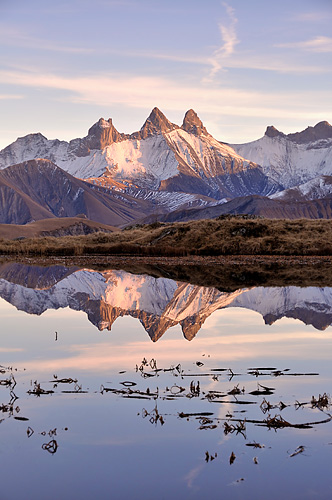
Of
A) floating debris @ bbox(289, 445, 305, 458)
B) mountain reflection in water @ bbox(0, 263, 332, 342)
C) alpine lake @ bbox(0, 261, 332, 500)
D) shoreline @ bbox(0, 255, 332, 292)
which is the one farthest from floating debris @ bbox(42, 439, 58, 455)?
shoreline @ bbox(0, 255, 332, 292)

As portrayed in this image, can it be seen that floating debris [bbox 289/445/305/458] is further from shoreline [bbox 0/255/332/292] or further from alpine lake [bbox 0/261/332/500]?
shoreline [bbox 0/255/332/292]

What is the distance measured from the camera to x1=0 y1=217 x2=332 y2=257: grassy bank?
2815 inches

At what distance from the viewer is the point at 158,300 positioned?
28969 mm

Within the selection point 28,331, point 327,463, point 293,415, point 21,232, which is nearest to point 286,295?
point 28,331

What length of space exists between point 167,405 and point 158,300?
16.9m

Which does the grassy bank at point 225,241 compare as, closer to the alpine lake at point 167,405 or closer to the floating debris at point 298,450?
the alpine lake at point 167,405

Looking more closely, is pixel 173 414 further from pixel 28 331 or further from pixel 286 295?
pixel 286 295

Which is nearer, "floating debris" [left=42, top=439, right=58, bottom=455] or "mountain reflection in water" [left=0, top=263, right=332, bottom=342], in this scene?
"floating debris" [left=42, top=439, right=58, bottom=455]

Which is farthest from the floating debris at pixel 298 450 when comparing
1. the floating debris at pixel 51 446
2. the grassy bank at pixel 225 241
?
the grassy bank at pixel 225 241

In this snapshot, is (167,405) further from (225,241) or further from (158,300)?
(225,241)

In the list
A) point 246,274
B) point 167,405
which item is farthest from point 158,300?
point 167,405

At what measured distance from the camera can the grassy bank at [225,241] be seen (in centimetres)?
7150

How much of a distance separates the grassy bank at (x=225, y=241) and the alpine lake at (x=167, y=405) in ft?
155

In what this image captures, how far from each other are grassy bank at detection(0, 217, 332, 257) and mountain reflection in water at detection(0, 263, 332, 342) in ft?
103
